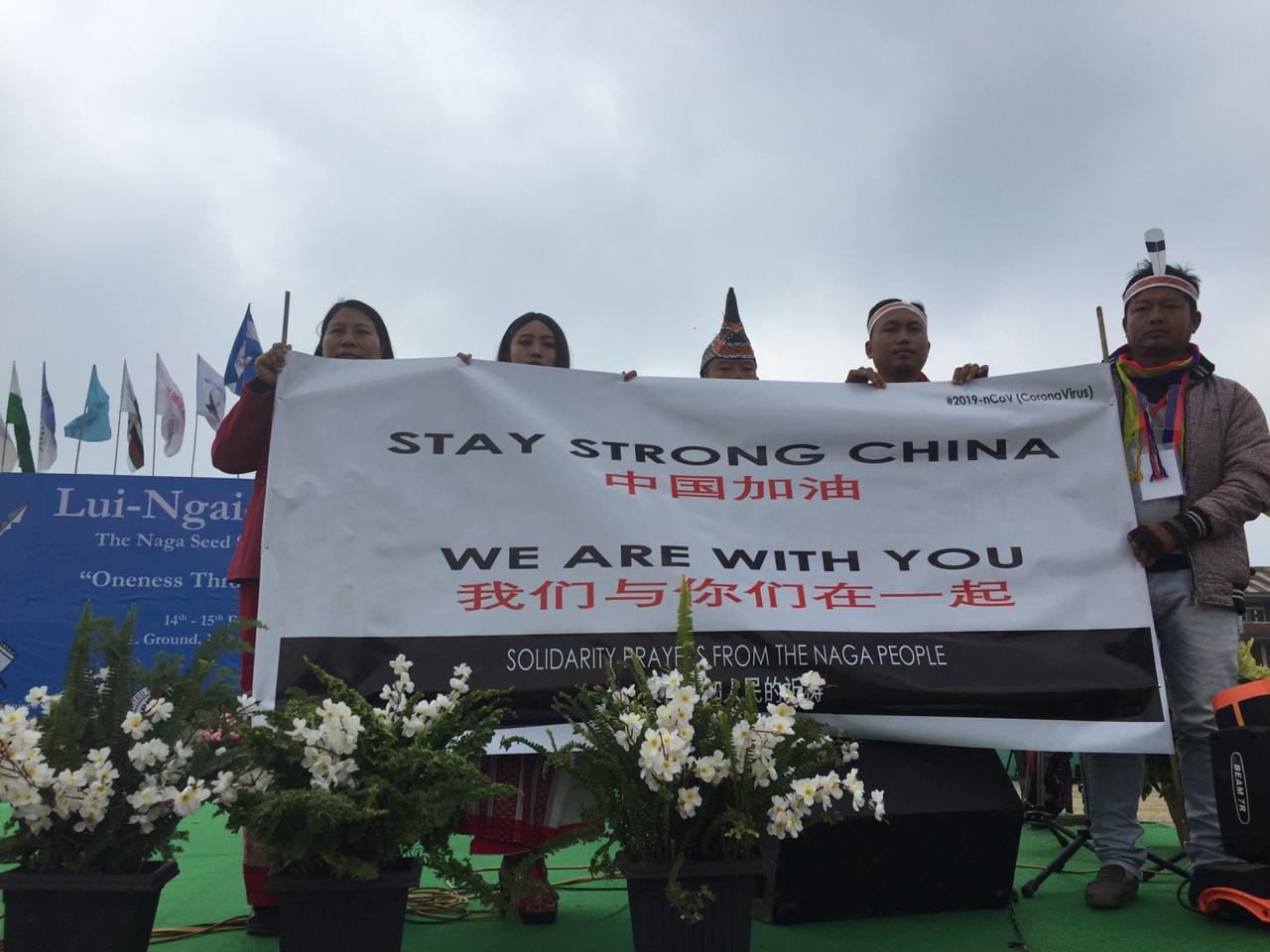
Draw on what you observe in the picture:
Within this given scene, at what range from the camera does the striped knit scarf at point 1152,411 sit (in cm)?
287

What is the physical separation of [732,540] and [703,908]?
114 centimetres

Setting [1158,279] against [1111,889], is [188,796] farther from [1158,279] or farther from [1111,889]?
[1158,279]

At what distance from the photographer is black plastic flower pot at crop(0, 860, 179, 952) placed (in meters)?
1.70

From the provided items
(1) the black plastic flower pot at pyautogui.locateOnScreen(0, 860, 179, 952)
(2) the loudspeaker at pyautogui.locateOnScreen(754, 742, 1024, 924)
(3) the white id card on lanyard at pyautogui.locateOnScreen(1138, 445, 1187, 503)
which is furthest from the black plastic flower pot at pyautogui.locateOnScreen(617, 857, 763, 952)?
(3) the white id card on lanyard at pyautogui.locateOnScreen(1138, 445, 1187, 503)

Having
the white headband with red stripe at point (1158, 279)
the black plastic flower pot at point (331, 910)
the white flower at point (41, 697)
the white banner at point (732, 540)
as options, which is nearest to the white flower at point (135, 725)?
the white flower at point (41, 697)

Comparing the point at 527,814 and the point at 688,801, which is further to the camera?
the point at 527,814

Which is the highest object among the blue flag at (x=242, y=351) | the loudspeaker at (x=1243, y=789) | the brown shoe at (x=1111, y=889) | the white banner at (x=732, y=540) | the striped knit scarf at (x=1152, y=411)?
the blue flag at (x=242, y=351)

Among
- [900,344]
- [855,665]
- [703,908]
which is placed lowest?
[703,908]

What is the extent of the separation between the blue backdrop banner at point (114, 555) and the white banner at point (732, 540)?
701 cm

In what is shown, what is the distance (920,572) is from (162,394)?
14.8 metres

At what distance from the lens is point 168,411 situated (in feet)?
48.6

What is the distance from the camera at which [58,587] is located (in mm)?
8555

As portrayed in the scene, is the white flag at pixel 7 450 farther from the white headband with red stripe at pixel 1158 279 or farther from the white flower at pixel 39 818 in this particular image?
the white headband with red stripe at pixel 1158 279

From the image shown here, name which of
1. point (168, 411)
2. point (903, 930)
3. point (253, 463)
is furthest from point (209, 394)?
point (903, 930)
